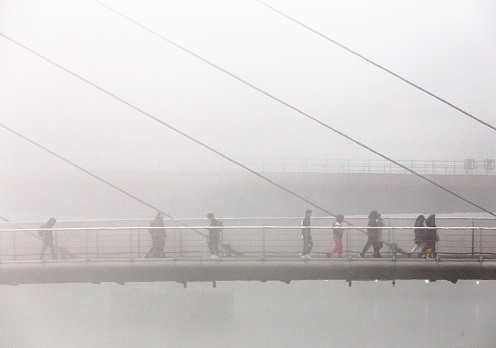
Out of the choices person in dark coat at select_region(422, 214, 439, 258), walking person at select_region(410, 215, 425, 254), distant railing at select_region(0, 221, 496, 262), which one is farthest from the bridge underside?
walking person at select_region(410, 215, 425, 254)

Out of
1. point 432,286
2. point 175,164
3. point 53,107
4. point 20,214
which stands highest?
point 53,107

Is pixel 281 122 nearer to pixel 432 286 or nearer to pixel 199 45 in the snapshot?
pixel 199 45

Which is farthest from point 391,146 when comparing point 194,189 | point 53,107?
point 53,107

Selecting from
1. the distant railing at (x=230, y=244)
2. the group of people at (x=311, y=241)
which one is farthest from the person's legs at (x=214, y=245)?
the distant railing at (x=230, y=244)

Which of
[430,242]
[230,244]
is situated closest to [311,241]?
[230,244]

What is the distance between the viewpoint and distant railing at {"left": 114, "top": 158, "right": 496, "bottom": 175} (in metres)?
13.9

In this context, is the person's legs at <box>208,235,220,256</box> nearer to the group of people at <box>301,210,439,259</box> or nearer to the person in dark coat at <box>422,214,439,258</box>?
the group of people at <box>301,210,439,259</box>

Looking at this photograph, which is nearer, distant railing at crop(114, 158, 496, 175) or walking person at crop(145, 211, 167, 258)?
walking person at crop(145, 211, 167, 258)

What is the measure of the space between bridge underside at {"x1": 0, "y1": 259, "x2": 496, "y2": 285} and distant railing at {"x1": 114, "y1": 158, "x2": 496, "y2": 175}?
5.20m

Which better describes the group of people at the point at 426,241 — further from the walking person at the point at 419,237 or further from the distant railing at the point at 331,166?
the distant railing at the point at 331,166

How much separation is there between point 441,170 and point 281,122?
11.3 ft

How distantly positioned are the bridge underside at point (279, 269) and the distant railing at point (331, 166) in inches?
205

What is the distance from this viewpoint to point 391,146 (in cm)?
1363

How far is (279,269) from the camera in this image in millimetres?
8406
